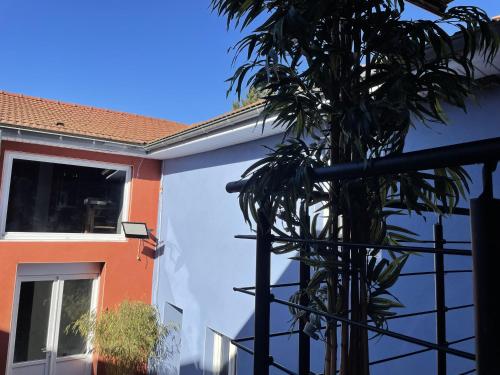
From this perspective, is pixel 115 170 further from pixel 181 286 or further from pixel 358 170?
pixel 358 170

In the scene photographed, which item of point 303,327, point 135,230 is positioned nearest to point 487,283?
point 303,327

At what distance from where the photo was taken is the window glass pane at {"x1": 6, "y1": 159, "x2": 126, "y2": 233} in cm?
745

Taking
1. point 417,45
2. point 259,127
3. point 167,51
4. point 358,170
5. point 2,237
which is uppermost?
point 167,51

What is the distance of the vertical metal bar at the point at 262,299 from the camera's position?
120 cm

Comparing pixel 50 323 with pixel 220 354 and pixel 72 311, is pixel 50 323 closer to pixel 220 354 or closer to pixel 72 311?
pixel 72 311

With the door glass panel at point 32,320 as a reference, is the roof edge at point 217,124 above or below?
above

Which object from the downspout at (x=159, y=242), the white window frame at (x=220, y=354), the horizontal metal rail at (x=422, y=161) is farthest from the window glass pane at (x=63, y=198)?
the horizontal metal rail at (x=422, y=161)

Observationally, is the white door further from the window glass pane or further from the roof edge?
the roof edge

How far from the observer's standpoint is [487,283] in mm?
621

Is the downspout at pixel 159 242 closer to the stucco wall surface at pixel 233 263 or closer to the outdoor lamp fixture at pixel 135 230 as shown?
the stucco wall surface at pixel 233 263

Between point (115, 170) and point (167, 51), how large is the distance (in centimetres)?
487

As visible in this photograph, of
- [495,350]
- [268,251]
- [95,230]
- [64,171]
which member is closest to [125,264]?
[95,230]

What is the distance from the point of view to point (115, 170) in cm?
856

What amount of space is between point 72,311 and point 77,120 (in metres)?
4.38
